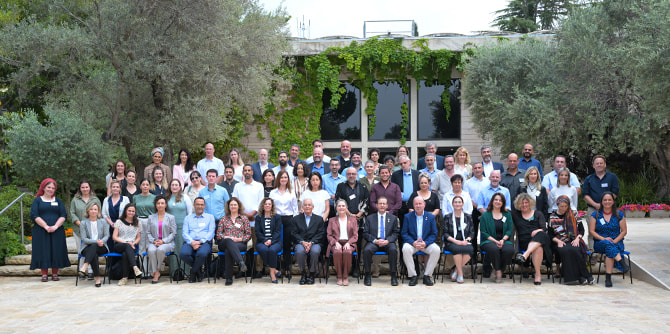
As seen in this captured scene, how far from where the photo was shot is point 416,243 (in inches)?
301

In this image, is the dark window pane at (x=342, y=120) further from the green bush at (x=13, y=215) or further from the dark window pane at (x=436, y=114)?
the green bush at (x=13, y=215)

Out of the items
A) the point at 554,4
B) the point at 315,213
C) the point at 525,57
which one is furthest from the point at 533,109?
the point at 554,4

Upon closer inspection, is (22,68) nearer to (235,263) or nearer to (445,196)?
(235,263)

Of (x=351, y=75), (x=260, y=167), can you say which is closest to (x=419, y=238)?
(x=260, y=167)

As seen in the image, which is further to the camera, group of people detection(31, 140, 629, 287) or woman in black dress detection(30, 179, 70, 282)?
woman in black dress detection(30, 179, 70, 282)

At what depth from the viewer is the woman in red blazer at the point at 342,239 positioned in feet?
25.1

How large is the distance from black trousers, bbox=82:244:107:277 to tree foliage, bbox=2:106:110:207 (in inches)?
147

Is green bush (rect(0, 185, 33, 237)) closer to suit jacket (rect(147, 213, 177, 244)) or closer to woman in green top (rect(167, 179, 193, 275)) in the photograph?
suit jacket (rect(147, 213, 177, 244))

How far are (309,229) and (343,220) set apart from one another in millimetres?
512

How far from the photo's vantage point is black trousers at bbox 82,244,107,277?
7695mm

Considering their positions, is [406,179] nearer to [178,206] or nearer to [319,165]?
[319,165]

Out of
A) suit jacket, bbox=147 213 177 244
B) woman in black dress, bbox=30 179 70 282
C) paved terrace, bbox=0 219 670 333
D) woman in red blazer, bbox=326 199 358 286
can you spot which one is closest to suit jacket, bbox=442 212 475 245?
paved terrace, bbox=0 219 670 333

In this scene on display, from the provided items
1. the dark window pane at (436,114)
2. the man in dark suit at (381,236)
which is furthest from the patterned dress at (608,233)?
the dark window pane at (436,114)

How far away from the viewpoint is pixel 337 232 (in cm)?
778
